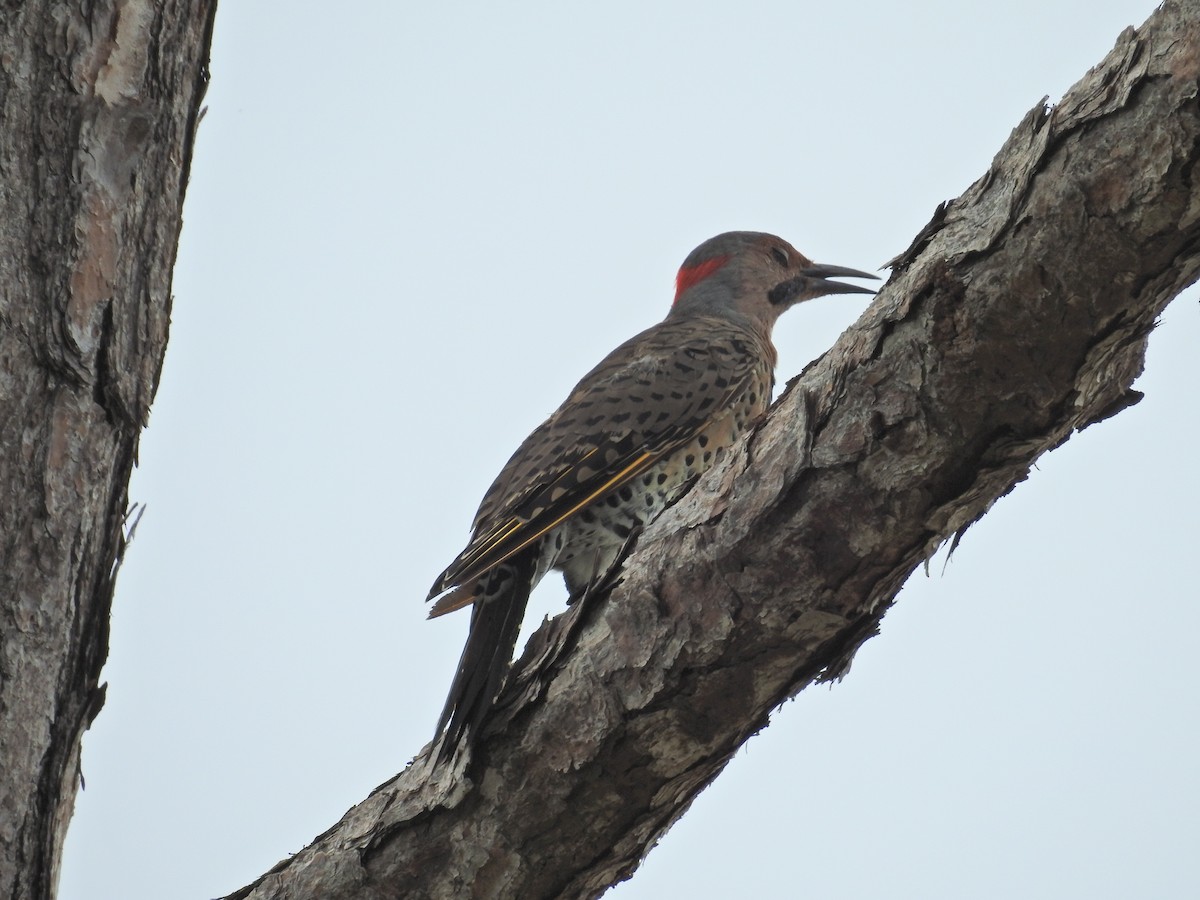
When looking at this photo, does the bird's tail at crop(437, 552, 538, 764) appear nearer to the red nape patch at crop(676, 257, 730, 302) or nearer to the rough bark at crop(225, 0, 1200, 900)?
the rough bark at crop(225, 0, 1200, 900)

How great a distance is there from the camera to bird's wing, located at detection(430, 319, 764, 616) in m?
4.14

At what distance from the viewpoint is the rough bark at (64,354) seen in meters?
2.26

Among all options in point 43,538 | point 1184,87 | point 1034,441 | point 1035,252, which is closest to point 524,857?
point 43,538

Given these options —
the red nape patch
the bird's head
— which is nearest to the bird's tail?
the bird's head

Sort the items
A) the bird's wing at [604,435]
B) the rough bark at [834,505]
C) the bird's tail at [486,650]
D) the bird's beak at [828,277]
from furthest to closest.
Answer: the bird's beak at [828,277] < the bird's wing at [604,435] < the bird's tail at [486,650] < the rough bark at [834,505]

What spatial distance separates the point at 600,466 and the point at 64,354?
245 centimetres

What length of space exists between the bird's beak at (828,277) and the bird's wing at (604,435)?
116 cm

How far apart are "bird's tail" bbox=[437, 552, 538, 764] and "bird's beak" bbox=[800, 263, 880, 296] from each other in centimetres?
309

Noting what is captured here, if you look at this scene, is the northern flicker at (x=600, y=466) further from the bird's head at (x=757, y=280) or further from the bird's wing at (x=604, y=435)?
the bird's head at (x=757, y=280)

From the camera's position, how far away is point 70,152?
7.58 feet

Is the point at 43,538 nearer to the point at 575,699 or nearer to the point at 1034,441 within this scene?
the point at 575,699

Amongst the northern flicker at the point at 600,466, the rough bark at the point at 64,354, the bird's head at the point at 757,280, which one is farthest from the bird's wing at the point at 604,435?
the rough bark at the point at 64,354

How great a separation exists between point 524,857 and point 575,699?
1.04 feet

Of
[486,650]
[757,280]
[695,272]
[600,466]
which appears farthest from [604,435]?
[695,272]
